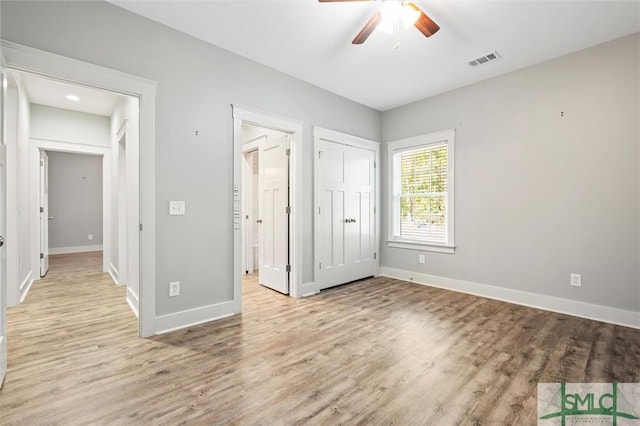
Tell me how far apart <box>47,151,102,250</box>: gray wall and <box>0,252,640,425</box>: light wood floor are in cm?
556

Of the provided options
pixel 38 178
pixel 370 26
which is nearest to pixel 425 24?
pixel 370 26

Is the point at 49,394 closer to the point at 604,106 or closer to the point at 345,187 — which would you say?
the point at 345,187

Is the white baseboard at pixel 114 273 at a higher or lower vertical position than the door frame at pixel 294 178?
lower

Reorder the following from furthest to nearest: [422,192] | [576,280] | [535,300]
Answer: [422,192] → [535,300] → [576,280]

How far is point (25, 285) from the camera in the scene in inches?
155

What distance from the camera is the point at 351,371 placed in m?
2.06

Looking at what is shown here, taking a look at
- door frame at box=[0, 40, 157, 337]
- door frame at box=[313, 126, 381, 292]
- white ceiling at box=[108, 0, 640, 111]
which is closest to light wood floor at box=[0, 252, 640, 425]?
door frame at box=[0, 40, 157, 337]

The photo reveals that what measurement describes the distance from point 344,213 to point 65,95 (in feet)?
14.7

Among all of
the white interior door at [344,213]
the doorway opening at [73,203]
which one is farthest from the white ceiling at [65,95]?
the doorway opening at [73,203]

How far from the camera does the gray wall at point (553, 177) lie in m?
2.91

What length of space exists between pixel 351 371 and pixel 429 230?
295 cm

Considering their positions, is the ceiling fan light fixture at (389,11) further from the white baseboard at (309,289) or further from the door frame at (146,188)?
the white baseboard at (309,289)

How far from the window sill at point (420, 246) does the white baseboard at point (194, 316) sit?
9.03 ft

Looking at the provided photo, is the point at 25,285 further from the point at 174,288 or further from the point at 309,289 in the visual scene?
the point at 309,289
